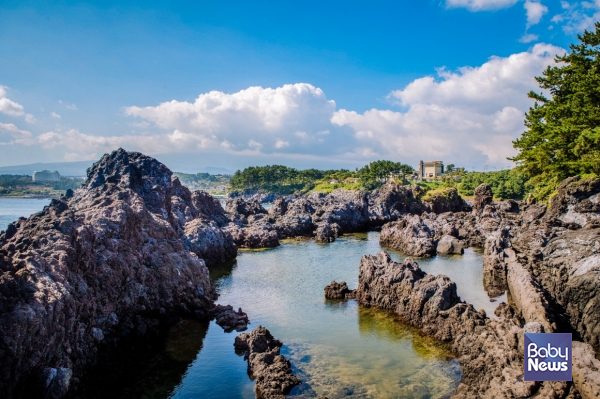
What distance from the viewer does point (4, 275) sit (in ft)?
51.3

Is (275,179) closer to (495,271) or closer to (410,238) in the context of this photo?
(410,238)

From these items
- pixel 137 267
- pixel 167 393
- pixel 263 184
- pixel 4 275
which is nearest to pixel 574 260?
pixel 167 393

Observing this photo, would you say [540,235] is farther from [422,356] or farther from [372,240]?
[372,240]

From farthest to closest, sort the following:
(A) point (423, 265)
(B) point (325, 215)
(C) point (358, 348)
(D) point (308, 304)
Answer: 1. (B) point (325, 215)
2. (A) point (423, 265)
3. (D) point (308, 304)
4. (C) point (358, 348)

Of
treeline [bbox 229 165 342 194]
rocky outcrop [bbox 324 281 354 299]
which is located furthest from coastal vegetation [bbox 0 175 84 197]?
rocky outcrop [bbox 324 281 354 299]

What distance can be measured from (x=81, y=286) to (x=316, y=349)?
461 inches

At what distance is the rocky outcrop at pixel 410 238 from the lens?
48.8m

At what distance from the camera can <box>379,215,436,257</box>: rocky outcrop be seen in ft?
160

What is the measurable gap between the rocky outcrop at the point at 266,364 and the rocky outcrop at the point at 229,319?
8.87ft

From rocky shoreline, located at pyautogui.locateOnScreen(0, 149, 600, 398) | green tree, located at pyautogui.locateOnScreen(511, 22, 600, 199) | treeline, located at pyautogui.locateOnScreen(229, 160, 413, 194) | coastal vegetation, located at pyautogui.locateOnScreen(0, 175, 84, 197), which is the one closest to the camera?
rocky shoreline, located at pyautogui.locateOnScreen(0, 149, 600, 398)

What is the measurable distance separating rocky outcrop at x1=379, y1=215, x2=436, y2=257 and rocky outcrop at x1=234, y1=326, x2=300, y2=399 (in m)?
30.1

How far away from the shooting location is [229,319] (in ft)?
84.3

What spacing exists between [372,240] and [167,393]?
153 ft

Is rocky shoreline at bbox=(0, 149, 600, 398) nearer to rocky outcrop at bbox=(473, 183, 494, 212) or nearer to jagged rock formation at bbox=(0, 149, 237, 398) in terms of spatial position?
jagged rock formation at bbox=(0, 149, 237, 398)
